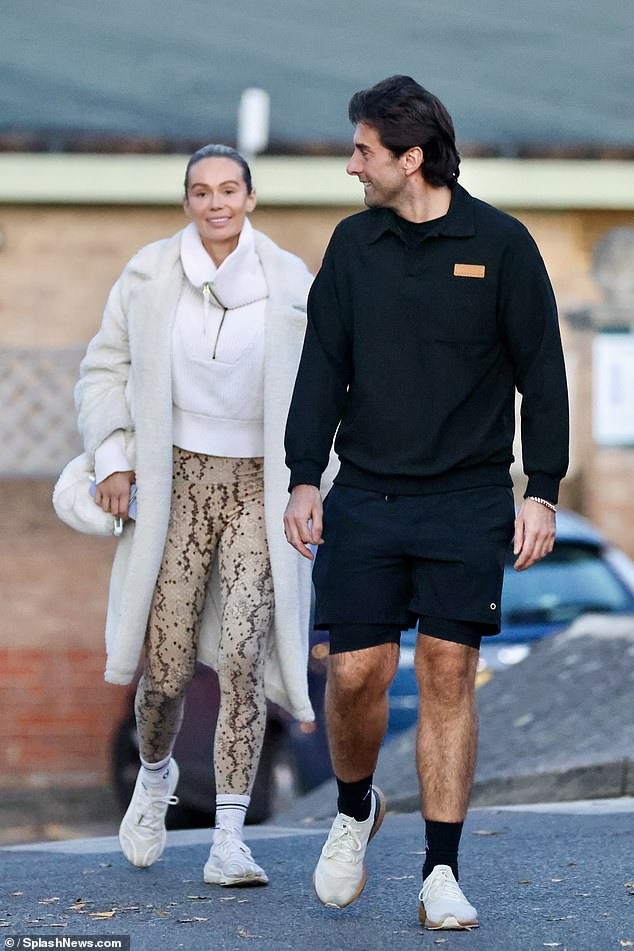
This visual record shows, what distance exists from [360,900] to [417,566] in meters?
1.00

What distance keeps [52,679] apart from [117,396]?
8.17m

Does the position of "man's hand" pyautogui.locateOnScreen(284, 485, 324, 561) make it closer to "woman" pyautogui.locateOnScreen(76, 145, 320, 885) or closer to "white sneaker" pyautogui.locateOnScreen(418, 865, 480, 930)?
"woman" pyautogui.locateOnScreen(76, 145, 320, 885)

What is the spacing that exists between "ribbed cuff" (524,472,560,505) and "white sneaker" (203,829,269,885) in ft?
4.61

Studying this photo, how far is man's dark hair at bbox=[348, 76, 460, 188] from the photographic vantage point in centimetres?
476

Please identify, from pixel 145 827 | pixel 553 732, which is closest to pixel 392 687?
pixel 553 732

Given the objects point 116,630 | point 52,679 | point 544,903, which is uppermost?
point 116,630

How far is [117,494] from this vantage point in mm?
5672

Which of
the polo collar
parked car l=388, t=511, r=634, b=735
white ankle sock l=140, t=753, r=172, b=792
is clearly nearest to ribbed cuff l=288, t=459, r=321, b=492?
the polo collar

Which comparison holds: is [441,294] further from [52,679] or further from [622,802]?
[52,679]

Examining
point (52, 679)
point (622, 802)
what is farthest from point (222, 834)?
point (52, 679)

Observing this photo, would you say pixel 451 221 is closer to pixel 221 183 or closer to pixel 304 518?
pixel 304 518

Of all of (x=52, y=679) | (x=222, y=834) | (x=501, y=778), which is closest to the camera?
(x=222, y=834)

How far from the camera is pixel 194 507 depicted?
5.62 meters

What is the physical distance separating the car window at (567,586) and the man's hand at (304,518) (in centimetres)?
559
